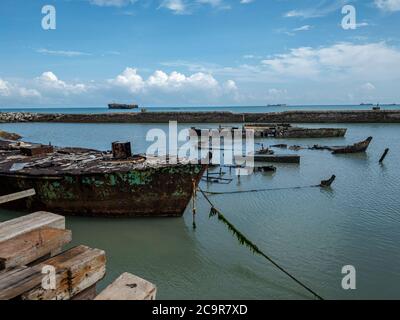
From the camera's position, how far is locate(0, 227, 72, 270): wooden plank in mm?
2594

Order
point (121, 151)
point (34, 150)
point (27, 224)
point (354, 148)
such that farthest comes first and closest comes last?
point (354, 148), point (34, 150), point (121, 151), point (27, 224)

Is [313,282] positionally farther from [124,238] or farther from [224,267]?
[124,238]

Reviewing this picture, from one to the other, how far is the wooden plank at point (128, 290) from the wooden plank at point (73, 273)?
34 centimetres

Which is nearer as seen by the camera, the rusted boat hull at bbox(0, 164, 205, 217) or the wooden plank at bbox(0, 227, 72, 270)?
the wooden plank at bbox(0, 227, 72, 270)

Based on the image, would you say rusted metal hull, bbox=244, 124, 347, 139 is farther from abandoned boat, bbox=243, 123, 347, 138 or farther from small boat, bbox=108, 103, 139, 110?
small boat, bbox=108, 103, 139, 110

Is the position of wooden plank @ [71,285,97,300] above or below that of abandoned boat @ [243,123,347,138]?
below

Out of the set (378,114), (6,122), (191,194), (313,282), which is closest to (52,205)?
(191,194)

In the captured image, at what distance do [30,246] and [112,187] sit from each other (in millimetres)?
6742

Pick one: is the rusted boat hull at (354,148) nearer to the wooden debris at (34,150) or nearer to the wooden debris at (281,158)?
the wooden debris at (281,158)

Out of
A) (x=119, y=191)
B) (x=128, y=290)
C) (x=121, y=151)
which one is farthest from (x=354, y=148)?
(x=128, y=290)

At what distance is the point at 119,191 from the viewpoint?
373 inches

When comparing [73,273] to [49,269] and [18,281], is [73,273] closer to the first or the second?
[49,269]

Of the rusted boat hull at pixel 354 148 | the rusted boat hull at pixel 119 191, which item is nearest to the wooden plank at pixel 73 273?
the rusted boat hull at pixel 119 191

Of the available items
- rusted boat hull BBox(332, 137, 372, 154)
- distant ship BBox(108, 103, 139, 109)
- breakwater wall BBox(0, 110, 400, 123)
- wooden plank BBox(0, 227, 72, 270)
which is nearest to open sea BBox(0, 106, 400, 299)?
wooden plank BBox(0, 227, 72, 270)
